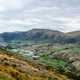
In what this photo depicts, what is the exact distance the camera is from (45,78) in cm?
9131

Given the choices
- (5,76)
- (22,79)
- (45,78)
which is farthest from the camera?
(45,78)

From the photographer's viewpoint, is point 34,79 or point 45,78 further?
point 45,78

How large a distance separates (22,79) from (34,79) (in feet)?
38.4

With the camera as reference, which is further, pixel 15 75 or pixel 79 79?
pixel 79 79

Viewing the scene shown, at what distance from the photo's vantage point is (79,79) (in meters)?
Answer: 144

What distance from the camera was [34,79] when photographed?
7856 centimetres

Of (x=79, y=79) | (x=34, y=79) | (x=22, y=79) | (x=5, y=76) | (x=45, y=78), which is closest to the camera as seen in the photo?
(x=5, y=76)

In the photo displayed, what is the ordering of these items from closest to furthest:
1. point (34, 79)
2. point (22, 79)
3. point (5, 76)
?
point (5, 76) < point (22, 79) < point (34, 79)

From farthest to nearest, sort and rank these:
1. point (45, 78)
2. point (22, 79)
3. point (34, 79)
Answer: point (45, 78) → point (34, 79) → point (22, 79)

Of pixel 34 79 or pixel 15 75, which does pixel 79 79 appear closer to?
pixel 34 79

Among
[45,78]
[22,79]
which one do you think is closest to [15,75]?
[22,79]

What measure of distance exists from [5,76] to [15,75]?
9.50 metres

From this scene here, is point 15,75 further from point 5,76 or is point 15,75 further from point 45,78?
point 45,78

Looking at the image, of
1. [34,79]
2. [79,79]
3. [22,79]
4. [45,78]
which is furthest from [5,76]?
[79,79]
